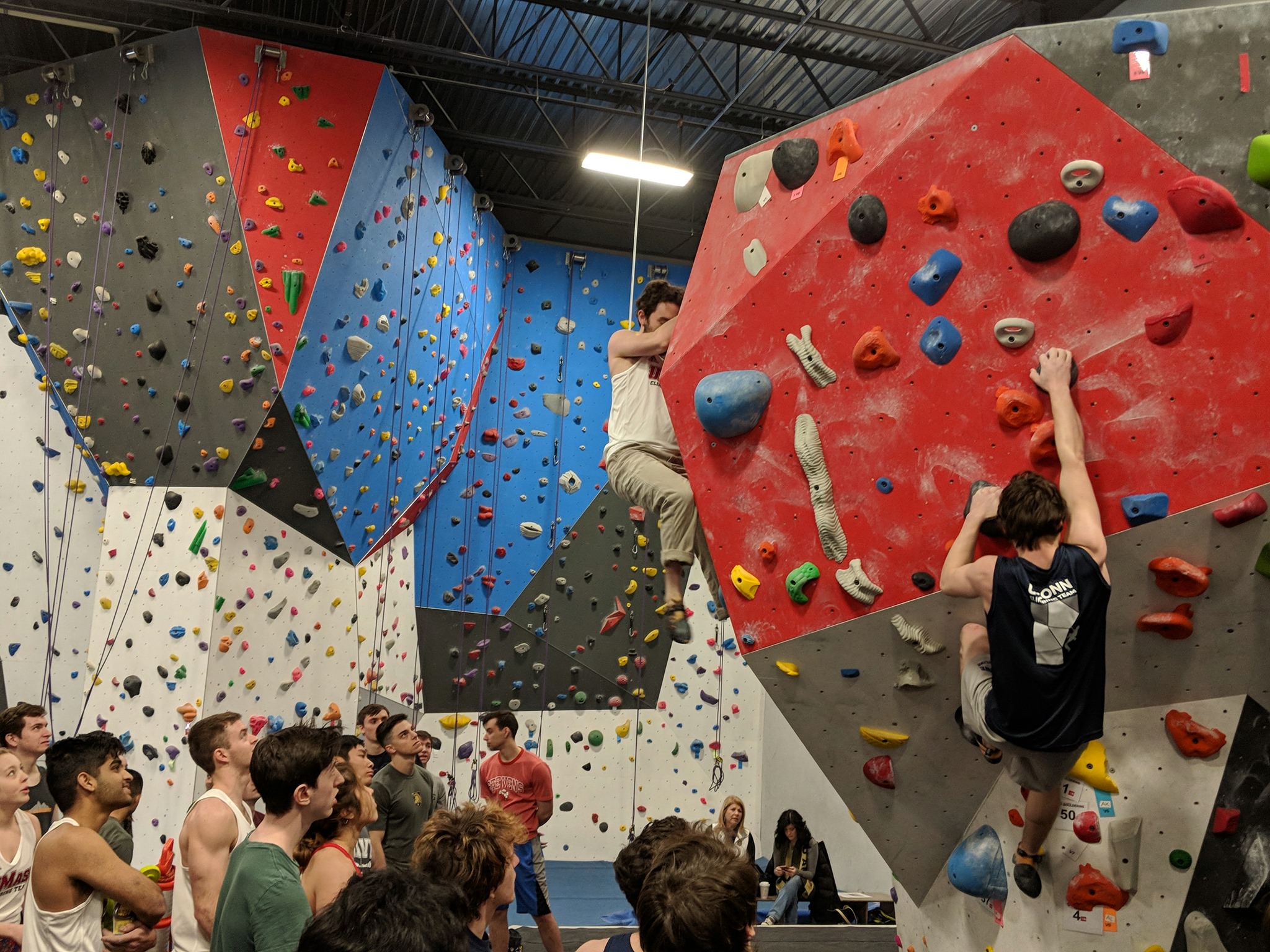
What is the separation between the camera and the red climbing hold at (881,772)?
140 inches

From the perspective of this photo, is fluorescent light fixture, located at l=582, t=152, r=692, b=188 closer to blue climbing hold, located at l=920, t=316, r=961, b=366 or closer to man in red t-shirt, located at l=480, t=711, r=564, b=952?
man in red t-shirt, located at l=480, t=711, r=564, b=952

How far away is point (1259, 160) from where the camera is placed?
269 centimetres

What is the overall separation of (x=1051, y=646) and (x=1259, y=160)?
1462 mm

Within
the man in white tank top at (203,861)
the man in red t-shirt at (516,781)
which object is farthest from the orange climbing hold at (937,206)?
the man in red t-shirt at (516,781)

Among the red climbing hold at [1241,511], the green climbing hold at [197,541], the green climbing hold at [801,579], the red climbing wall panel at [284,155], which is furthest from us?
the red climbing wall panel at [284,155]

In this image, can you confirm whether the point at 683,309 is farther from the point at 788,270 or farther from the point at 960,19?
the point at 960,19

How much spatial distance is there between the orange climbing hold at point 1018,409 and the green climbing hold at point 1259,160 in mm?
828

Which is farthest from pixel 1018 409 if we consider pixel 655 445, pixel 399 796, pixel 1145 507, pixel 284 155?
pixel 284 155

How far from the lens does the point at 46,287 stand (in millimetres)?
6477

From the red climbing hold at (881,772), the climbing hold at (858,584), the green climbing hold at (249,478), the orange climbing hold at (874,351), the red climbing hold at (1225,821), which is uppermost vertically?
the green climbing hold at (249,478)

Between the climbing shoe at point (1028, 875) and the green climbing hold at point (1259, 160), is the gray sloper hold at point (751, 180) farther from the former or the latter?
the climbing shoe at point (1028, 875)

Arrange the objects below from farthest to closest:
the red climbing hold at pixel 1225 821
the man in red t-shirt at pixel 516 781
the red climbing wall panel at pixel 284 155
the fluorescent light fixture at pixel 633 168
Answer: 1. the fluorescent light fixture at pixel 633 168
2. the red climbing wall panel at pixel 284 155
3. the man in red t-shirt at pixel 516 781
4. the red climbing hold at pixel 1225 821

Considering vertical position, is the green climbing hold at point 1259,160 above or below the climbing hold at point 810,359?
above

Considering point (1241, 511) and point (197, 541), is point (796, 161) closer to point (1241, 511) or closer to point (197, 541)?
point (1241, 511)
